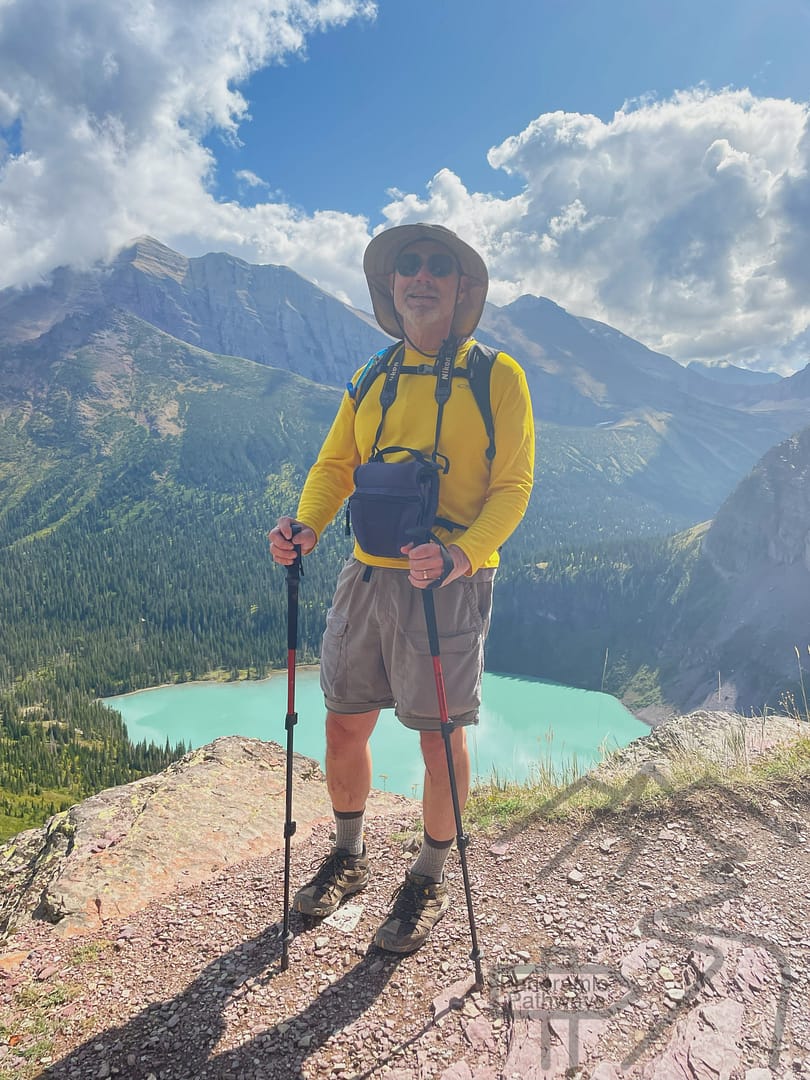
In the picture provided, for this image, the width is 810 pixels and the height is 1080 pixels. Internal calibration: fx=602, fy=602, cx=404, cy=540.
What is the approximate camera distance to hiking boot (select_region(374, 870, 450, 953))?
136 inches

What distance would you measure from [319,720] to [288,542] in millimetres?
81290

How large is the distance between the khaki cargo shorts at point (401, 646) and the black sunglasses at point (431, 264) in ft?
6.32

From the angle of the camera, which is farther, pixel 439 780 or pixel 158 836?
pixel 158 836

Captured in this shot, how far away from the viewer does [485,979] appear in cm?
321

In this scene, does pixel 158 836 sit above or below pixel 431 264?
below

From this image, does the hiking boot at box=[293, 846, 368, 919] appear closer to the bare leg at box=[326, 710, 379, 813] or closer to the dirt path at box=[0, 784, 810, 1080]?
the dirt path at box=[0, 784, 810, 1080]

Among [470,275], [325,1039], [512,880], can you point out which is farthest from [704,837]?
[470,275]

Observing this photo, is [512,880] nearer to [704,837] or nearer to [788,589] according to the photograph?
[704,837]

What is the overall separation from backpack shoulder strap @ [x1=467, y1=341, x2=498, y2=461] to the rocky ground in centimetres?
287

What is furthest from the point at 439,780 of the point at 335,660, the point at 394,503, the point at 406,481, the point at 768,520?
the point at 768,520

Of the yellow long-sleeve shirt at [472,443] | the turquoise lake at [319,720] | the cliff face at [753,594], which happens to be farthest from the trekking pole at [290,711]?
the cliff face at [753,594]

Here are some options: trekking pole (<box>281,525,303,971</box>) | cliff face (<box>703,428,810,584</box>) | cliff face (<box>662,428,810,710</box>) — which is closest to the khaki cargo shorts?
trekking pole (<box>281,525,303,971</box>)

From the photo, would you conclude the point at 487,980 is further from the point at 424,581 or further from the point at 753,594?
the point at 753,594

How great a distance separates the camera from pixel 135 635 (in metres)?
109
